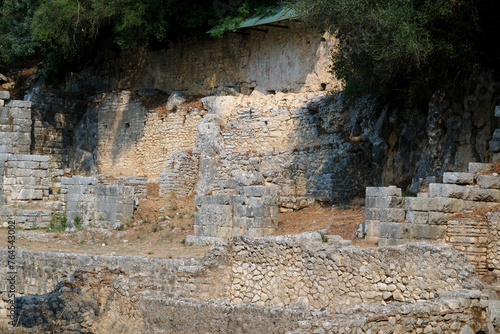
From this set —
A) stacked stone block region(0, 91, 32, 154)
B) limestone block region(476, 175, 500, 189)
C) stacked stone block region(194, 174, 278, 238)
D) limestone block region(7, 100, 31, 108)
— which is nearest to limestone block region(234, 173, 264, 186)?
stacked stone block region(194, 174, 278, 238)

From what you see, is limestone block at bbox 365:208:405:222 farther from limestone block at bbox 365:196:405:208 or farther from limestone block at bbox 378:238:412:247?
limestone block at bbox 378:238:412:247

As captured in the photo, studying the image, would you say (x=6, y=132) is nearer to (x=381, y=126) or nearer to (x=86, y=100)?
(x=86, y=100)

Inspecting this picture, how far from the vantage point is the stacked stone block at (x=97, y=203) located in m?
23.1

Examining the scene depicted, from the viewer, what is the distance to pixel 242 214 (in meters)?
19.8

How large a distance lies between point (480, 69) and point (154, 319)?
9.50m

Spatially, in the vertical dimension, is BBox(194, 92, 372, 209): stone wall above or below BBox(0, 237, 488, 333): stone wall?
above

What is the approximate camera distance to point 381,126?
2128 centimetres

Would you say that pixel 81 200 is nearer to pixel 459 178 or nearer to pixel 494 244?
pixel 459 178

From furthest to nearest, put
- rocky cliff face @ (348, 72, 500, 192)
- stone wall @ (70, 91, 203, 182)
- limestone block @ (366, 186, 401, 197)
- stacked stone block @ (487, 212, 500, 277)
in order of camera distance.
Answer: stone wall @ (70, 91, 203, 182)
rocky cliff face @ (348, 72, 500, 192)
limestone block @ (366, 186, 401, 197)
stacked stone block @ (487, 212, 500, 277)

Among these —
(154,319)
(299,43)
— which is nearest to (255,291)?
(154,319)

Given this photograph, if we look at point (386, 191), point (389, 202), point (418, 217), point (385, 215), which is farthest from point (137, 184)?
point (418, 217)

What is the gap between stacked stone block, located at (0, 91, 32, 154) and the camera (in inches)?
1163

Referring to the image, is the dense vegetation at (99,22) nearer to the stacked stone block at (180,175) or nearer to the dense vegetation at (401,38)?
the dense vegetation at (401,38)

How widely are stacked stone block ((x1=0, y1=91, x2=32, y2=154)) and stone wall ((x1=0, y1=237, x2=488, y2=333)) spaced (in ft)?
42.2
